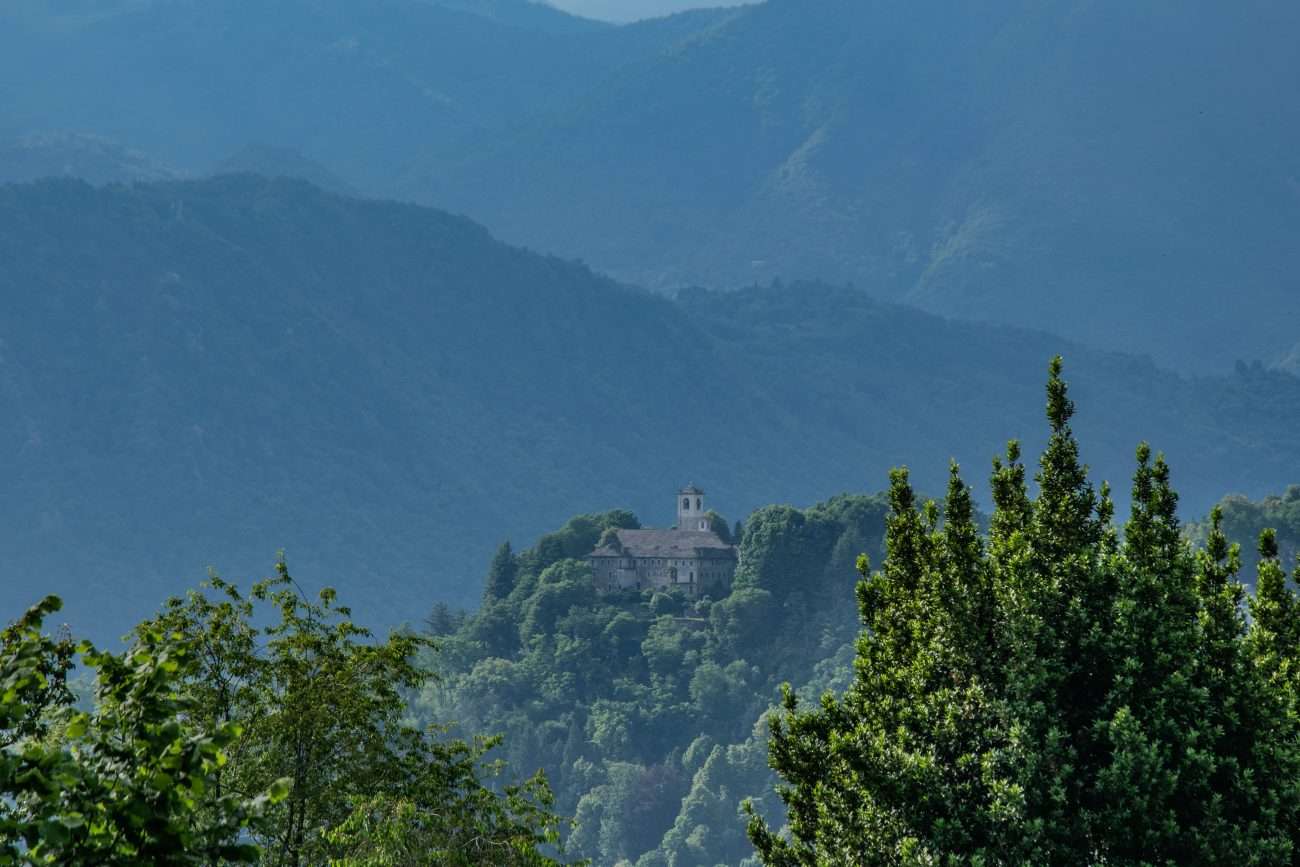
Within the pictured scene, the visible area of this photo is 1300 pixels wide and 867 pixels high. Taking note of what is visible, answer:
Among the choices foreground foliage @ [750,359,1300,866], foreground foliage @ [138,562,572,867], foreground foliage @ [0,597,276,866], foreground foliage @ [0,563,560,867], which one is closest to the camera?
foreground foliage @ [0,597,276,866]

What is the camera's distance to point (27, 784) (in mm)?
16281

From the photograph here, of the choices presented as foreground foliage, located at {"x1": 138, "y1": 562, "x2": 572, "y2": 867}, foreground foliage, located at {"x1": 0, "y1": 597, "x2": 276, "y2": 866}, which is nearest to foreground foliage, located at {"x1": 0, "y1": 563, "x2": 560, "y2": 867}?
foreground foliage, located at {"x1": 138, "y1": 562, "x2": 572, "y2": 867}

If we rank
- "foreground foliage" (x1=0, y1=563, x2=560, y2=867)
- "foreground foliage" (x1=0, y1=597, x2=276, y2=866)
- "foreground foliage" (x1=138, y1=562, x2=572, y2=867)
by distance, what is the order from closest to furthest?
"foreground foliage" (x1=0, y1=597, x2=276, y2=866) → "foreground foliage" (x1=0, y1=563, x2=560, y2=867) → "foreground foliage" (x1=138, y1=562, x2=572, y2=867)

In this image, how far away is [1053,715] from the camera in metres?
30.8

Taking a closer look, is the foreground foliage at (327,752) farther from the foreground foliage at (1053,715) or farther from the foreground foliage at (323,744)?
the foreground foliage at (1053,715)

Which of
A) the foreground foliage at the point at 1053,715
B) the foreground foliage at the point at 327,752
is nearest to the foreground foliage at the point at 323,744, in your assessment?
the foreground foliage at the point at 327,752

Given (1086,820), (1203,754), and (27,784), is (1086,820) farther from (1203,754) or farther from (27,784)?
(27,784)

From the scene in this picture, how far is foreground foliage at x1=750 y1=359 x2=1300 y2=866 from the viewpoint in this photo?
29734 mm

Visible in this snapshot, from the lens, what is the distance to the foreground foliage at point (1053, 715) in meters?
29.7

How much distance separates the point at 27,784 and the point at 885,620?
803 inches

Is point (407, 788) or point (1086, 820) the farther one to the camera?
point (407, 788)

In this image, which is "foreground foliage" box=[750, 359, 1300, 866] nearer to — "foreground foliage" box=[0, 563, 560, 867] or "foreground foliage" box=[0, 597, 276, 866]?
"foreground foliage" box=[0, 563, 560, 867]

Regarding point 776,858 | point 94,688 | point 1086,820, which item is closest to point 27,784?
point 94,688

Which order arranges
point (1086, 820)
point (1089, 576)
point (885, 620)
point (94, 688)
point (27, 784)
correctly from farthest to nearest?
point (885, 620), point (1089, 576), point (1086, 820), point (94, 688), point (27, 784)
